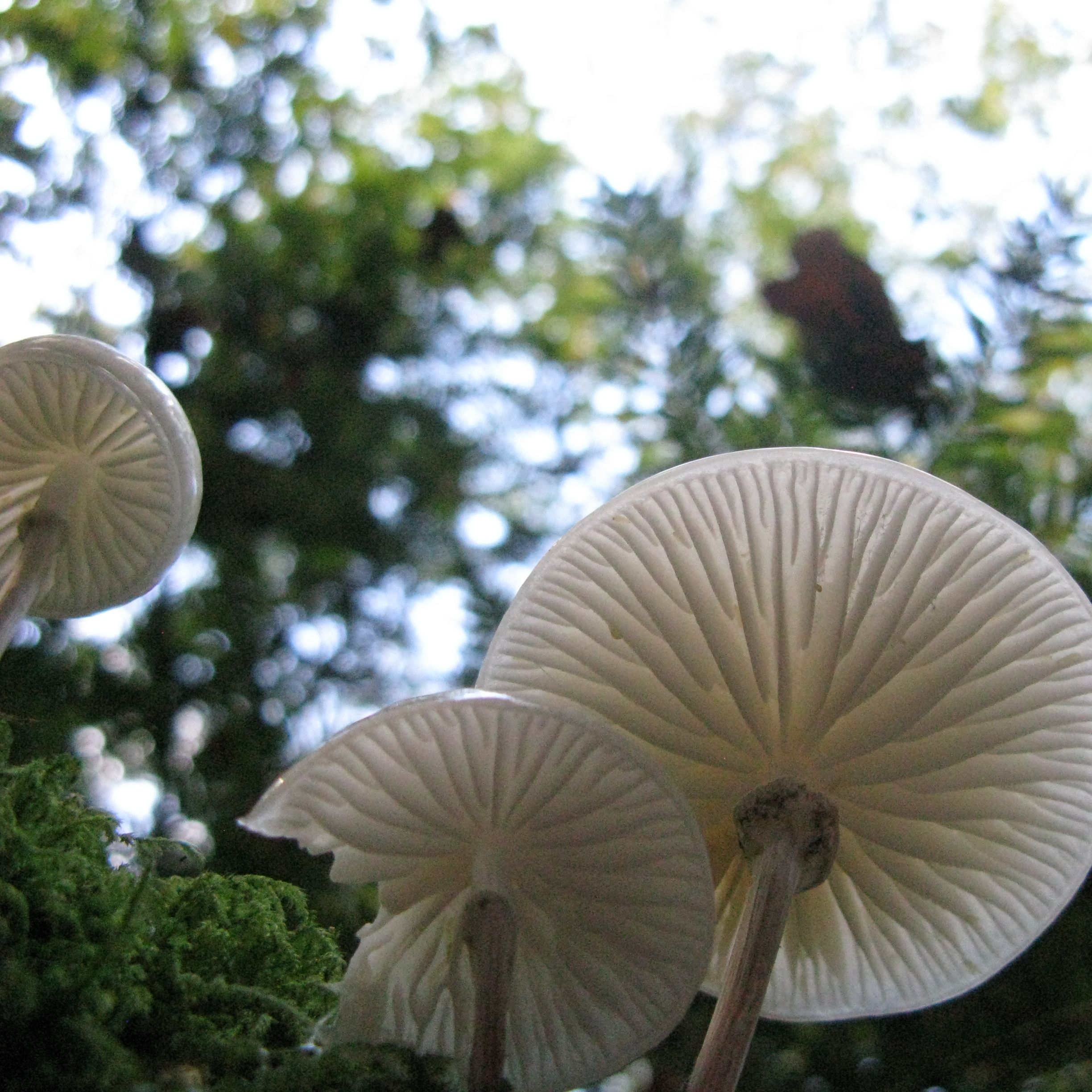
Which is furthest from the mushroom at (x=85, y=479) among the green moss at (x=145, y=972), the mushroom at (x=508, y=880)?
the mushroom at (x=508, y=880)

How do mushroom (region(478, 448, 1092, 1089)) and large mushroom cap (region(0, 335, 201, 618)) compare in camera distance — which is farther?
large mushroom cap (region(0, 335, 201, 618))

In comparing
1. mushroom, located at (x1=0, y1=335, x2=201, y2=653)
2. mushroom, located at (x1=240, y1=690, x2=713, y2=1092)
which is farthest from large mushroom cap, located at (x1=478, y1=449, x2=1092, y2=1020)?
mushroom, located at (x1=0, y1=335, x2=201, y2=653)

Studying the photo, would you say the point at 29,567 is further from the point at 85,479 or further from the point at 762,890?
the point at 762,890

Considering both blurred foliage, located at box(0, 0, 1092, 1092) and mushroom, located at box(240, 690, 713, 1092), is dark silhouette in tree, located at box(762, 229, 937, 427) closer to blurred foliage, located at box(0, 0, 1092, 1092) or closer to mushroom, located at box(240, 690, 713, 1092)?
blurred foliage, located at box(0, 0, 1092, 1092)

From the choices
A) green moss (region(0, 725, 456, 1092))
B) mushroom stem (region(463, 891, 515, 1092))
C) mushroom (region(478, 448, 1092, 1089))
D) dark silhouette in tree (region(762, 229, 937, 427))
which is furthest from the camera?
dark silhouette in tree (region(762, 229, 937, 427))

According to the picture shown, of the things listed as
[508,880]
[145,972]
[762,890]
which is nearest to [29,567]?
[145,972]

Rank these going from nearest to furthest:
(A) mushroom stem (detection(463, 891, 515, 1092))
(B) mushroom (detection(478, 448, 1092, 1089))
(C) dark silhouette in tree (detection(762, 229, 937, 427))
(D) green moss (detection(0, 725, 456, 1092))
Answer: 1. (D) green moss (detection(0, 725, 456, 1092))
2. (A) mushroom stem (detection(463, 891, 515, 1092))
3. (B) mushroom (detection(478, 448, 1092, 1089))
4. (C) dark silhouette in tree (detection(762, 229, 937, 427))

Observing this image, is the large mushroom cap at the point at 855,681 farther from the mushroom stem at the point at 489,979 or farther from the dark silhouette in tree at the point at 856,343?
the dark silhouette in tree at the point at 856,343

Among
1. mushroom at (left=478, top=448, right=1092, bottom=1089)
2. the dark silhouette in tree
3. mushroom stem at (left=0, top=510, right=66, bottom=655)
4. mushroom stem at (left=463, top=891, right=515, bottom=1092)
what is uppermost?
the dark silhouette in tree
